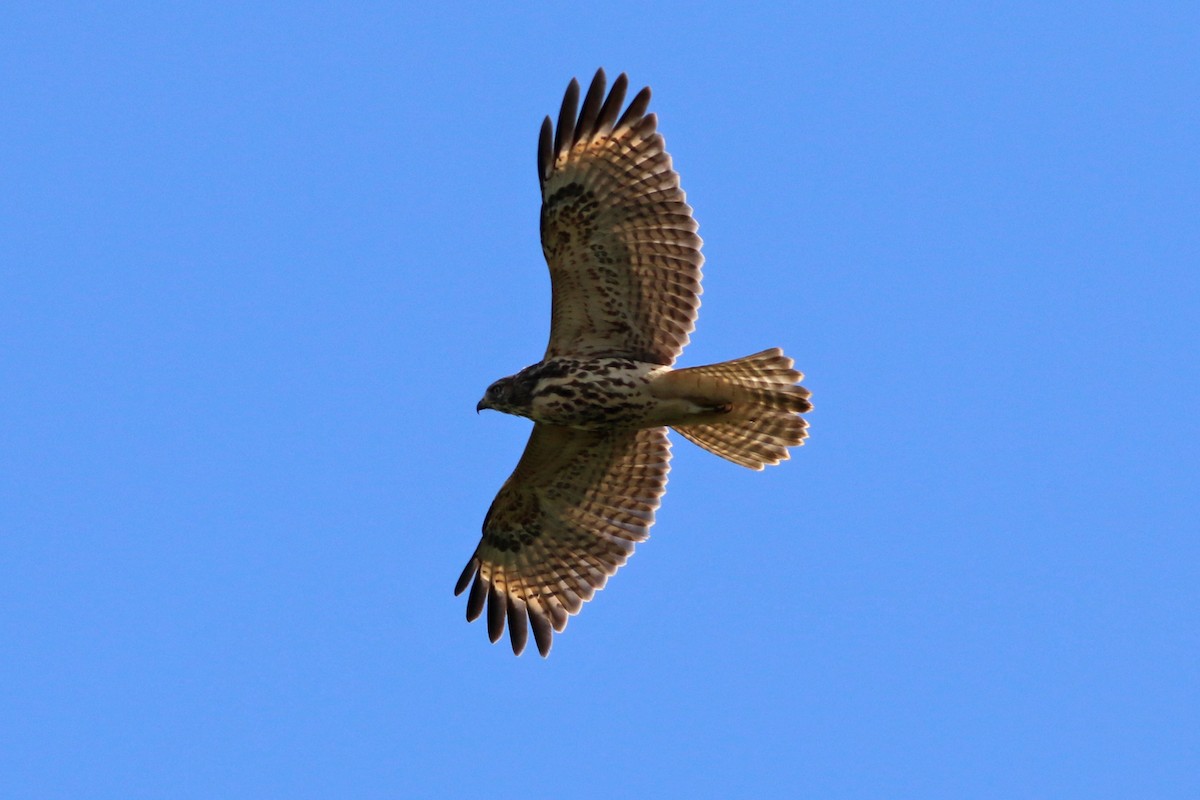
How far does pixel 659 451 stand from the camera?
13961 millimetres

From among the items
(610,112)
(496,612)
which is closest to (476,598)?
(496,612)

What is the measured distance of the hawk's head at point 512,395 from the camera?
12.9 meters

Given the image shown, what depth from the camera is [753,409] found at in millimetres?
12992

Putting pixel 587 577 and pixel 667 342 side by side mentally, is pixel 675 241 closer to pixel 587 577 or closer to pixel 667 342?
pixel 667 342

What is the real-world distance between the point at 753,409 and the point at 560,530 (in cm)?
212

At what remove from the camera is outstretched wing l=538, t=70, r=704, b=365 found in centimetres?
1273

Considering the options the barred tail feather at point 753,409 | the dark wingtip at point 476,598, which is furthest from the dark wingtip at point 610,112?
the dark wingtip at point 476,598

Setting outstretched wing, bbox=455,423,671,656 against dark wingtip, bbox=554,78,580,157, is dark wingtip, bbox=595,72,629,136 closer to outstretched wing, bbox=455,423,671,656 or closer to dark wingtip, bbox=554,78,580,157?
dark wingtip, bbox=554,78,580,157

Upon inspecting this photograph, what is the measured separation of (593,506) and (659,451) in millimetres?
699

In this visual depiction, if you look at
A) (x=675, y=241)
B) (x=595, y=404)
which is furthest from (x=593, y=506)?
(x=675, y=241)

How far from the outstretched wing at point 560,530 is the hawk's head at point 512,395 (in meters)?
0.85

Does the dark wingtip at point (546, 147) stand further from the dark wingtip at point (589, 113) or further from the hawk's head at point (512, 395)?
the hawk's head at point (512, 395)

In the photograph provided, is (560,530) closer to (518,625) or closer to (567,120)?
(518,625)

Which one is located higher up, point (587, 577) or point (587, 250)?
point (587, 250)
